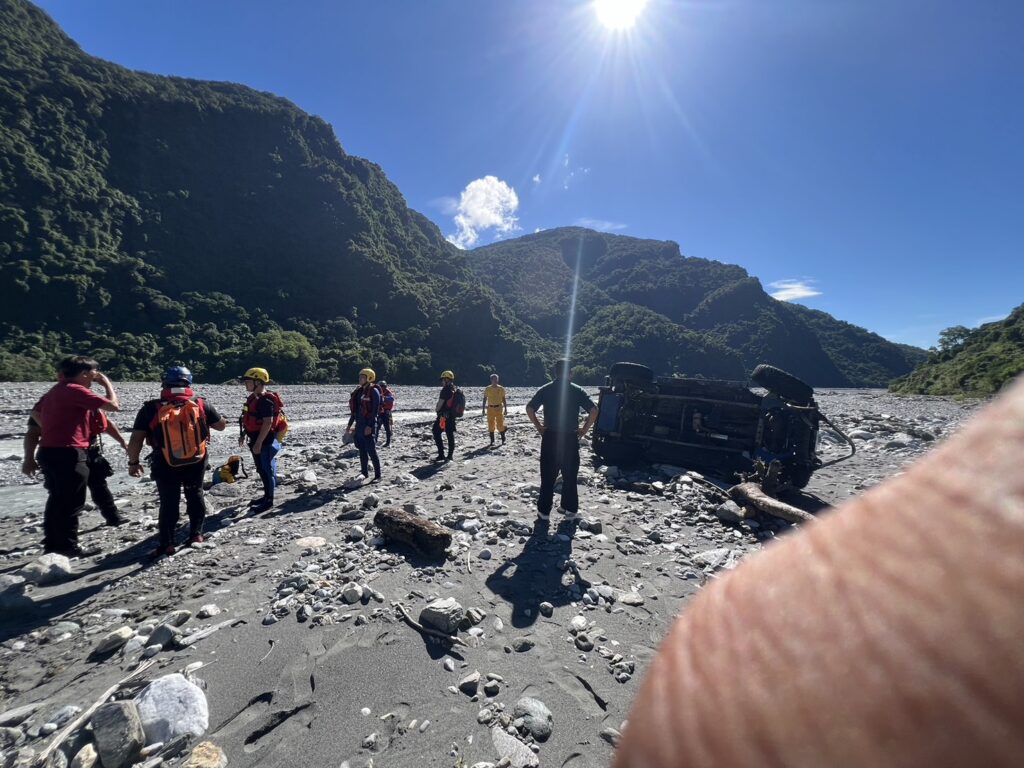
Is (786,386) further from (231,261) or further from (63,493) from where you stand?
(231,261)

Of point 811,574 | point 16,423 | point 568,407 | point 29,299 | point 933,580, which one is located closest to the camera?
point 933,580

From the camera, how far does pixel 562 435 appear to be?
19.3 ft

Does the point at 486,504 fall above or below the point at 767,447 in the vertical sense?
below

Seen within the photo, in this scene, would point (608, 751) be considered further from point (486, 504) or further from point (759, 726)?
point (486, 504)

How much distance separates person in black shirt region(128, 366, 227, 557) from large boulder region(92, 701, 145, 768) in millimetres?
2806

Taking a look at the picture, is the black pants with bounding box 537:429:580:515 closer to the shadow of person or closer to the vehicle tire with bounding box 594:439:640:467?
the shadow of person

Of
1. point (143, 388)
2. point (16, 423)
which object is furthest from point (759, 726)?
point (143, 388)

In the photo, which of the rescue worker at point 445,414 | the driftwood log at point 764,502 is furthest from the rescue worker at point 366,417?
the driftwood log at point 764,502

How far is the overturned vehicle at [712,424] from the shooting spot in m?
7.75

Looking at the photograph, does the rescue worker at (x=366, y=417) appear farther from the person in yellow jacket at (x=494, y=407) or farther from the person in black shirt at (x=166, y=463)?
the person in yellow jacket at (x=494, y=407)

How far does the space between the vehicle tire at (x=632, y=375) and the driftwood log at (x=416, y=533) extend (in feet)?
18.7

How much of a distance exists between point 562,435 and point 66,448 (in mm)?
5464

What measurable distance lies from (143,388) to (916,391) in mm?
61691

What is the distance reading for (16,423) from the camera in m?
13.5
